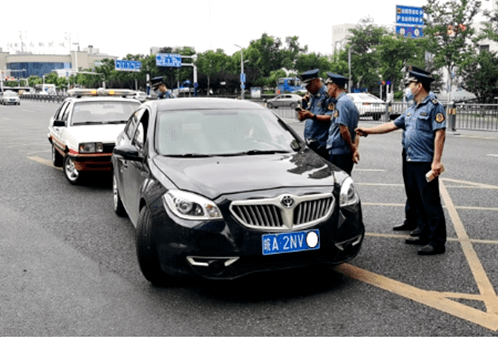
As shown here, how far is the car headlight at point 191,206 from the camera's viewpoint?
12.9 feet

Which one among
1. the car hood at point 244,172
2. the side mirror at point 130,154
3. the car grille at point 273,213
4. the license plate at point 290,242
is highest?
the side mirror at point 130,154

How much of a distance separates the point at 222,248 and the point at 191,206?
1.25ft

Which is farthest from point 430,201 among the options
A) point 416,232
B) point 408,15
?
point 408,15

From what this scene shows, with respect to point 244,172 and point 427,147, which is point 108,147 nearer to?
point 244,172

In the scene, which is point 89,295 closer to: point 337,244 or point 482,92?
point 337,244

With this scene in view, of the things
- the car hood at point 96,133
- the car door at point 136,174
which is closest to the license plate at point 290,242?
the car door at point 136,174

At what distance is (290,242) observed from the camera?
3.94 m

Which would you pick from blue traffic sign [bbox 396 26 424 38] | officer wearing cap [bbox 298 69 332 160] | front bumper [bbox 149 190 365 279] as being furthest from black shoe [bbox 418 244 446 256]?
blue traffic sign [bbox 396 26 424 38]

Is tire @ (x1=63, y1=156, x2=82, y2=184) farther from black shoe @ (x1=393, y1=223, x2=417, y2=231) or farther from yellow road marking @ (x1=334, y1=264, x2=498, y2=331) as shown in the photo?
yellow road marking @ (x1=334, y1=264, x2=498, y2=331)

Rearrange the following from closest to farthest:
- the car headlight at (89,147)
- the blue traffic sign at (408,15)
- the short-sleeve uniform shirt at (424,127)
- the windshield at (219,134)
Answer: the windshield at (219,134)
the short-sleeve uniform shirt at (424,127)
the car headlight at (89,147)
the blue traffic sign at (408,15)

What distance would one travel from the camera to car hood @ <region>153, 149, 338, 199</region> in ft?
13.4

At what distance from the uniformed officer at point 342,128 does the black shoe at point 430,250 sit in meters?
1.22

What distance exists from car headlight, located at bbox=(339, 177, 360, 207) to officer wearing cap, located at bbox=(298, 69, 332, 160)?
7.07 feet

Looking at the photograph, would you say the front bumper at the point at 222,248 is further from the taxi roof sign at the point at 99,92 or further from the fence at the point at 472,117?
the fence at the point at 472,117
